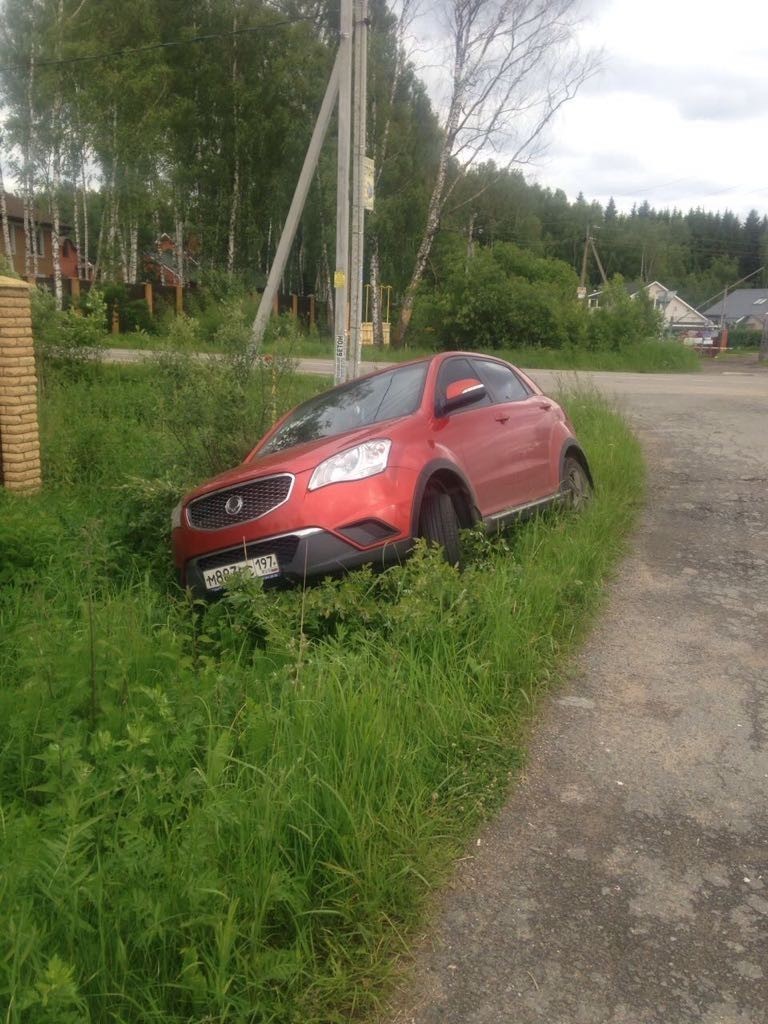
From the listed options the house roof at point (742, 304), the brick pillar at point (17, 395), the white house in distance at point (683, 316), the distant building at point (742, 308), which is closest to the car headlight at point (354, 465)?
the brick pillar at point (17, 395)

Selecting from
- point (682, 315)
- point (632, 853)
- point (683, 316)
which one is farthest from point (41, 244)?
point (682, 315)

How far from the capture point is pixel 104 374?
1337 cm

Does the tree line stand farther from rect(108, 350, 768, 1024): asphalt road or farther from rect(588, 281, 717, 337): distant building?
rect(588, 281, 717, 337): distant building

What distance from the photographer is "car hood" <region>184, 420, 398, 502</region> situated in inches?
197

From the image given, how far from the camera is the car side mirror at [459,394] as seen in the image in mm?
5645

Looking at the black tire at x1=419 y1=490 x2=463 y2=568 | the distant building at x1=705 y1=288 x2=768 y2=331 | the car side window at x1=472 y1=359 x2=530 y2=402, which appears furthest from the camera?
the distant building at x1=705 y1=288 x2=768 y2=331

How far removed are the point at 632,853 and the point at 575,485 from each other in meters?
4.54

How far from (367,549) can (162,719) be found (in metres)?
1.51

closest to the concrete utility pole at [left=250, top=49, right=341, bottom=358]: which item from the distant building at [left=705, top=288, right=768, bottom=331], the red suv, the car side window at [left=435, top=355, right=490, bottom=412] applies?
the car side window at [left=435, top=355, right=490, bottom=412]

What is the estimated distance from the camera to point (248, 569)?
459cm

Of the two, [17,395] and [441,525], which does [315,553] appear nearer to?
[441,525]

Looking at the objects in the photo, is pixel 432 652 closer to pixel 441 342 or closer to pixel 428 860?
pixel 428 860

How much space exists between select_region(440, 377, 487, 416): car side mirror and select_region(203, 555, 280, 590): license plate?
5.10ft

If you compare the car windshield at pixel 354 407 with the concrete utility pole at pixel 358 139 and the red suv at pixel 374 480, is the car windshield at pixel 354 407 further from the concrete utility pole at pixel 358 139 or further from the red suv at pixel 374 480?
the concrete utility pole at pixel 358 139
